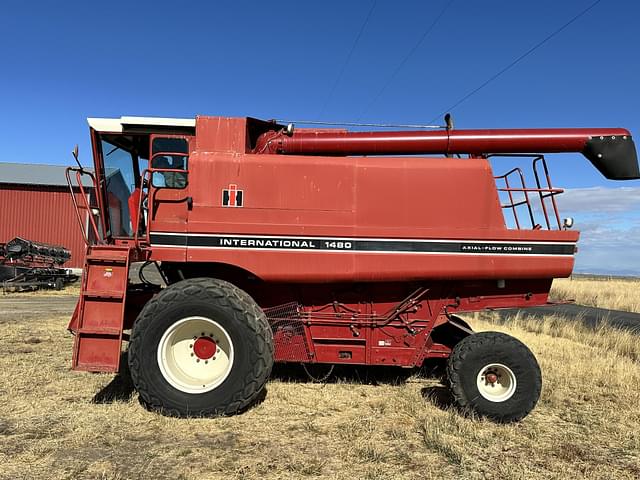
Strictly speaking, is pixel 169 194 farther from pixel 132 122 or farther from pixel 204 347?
pixel 204 347

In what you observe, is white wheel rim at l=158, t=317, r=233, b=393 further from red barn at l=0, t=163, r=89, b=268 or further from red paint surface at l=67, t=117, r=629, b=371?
red barn at l=0, t=163, r=89, b=268

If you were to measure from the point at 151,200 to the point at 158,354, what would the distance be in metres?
1.56

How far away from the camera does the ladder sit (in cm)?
458

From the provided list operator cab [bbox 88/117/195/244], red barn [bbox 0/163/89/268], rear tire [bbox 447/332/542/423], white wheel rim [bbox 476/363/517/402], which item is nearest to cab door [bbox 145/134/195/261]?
operator cab [bbox 88/117/195/244]

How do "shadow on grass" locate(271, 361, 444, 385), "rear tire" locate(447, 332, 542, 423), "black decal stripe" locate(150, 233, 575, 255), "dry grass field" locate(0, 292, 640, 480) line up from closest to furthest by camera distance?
"dry grass field" locate(0, 292, 640, 480) → "rear tire" locate(447, 332, 542, 423) → "black decal stripe" locate(150, 233, 575, 255) → "shadow on grass" locate(271, 361, 444, 385)

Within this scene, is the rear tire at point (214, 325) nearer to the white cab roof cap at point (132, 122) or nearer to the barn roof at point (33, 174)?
the white cab roof cap at point (132, 122)

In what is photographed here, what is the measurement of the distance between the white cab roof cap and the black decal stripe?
4.04 ft

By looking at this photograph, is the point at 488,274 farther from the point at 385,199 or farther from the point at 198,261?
the point at 198,261

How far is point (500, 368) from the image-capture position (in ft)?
15.9

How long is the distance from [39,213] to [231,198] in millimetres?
22852

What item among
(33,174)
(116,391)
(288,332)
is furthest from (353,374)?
(33,174)

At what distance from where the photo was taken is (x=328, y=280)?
4918 millimetres

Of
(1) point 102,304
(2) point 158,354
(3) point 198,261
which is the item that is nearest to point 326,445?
(2) point 158,354

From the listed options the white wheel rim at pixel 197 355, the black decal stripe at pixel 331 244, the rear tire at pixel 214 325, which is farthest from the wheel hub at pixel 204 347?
the black decal stripe at pixel 331 244
